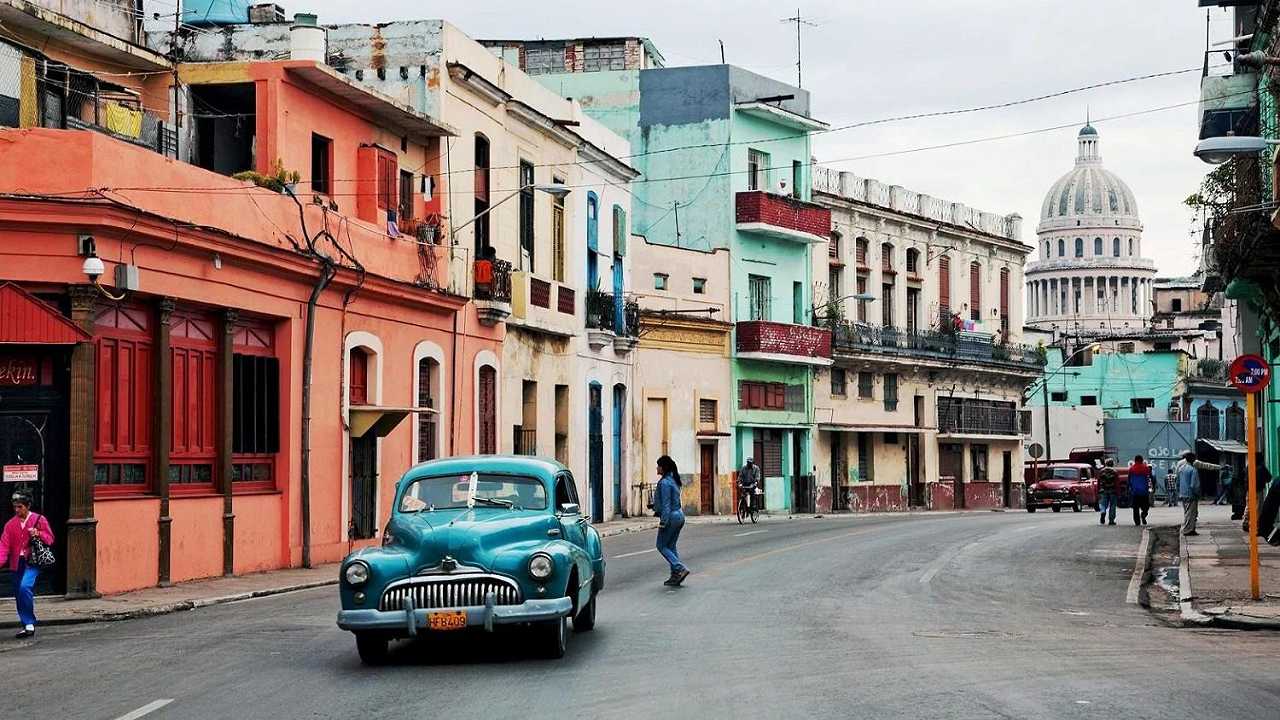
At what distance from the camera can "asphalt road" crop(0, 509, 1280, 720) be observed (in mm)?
11594

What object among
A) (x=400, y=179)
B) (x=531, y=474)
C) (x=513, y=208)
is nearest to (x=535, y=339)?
(x=513, y=208)

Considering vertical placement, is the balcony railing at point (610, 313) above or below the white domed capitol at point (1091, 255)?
below

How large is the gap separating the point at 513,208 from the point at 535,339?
3574 mm

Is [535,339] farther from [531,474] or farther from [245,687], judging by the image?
[245,687]

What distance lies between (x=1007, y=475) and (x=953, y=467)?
257 inches

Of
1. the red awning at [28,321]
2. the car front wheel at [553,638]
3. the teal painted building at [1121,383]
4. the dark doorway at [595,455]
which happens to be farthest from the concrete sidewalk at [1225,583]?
the teal painted building at [1121,383]

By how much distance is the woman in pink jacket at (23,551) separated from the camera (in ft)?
56.5

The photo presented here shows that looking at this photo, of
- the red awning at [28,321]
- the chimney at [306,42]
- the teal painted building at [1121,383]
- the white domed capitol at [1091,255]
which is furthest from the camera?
the white domed capitol at [1091,255]

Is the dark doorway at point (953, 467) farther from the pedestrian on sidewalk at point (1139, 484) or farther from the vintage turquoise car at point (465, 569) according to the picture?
the vintage turquoise car at point (465, 569)

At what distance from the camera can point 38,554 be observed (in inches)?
686

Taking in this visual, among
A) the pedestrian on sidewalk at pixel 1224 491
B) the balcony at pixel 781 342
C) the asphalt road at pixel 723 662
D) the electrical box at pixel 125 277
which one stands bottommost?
the pedestrian on sidewalk at pixel 1224 491

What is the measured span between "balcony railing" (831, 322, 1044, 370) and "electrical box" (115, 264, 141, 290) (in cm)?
4046

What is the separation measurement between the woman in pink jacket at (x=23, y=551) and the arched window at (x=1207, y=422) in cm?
8881

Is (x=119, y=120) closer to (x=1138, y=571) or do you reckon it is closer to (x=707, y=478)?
(x=1138, y=571)
